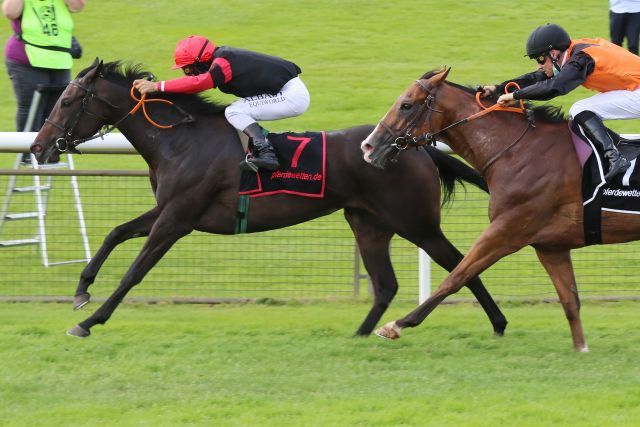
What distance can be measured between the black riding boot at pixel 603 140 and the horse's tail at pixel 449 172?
98 cm

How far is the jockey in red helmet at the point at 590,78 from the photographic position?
22.1ft

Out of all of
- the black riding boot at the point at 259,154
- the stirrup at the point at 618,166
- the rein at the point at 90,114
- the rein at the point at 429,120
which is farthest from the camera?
the rein at the point at 90,114

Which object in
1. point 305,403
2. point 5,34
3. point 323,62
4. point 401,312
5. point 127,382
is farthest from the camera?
point 5,34

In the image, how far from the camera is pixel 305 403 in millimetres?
5844

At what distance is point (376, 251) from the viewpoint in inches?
309

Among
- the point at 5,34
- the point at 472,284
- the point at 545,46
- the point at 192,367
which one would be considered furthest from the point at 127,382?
the point at 5,34

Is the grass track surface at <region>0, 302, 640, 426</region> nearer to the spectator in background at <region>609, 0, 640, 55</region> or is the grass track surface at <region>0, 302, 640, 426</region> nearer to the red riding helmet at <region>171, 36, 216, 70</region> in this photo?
the red riding helmet at <region>171, 36, 216, 70</region>

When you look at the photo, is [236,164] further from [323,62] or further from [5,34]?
[5,34]

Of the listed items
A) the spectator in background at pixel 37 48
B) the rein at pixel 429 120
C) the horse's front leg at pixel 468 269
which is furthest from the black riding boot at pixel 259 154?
the spectator in background at pixel 37 48

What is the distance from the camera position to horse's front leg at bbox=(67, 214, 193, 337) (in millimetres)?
7348

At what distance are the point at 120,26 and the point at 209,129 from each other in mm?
10521

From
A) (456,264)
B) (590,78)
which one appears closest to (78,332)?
(456,264)

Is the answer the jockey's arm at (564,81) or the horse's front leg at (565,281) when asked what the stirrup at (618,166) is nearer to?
the jockey's arm at (564,81)

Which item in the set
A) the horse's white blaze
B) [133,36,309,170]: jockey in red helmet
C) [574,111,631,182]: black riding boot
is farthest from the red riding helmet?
[574,111,631,182]: black riding boot
